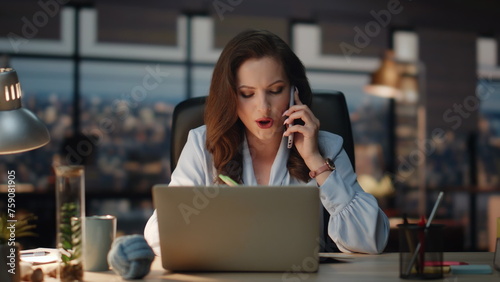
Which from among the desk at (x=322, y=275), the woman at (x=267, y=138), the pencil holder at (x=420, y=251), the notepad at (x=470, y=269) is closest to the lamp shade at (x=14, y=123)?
the desk at (x=322, y=275)

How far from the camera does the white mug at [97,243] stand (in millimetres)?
1401

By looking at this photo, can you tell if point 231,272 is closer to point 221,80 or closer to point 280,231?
point 280,231

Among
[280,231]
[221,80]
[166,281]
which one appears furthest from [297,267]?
[221,80]

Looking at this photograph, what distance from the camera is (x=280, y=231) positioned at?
4.28 feet

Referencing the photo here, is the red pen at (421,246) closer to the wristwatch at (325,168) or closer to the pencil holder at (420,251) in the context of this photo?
the pencil holder at (420,251)

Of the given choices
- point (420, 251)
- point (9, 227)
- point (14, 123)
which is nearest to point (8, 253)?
point (9, 227)

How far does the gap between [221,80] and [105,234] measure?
2.47 ft

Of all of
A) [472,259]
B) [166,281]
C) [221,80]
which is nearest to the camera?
[166,281]

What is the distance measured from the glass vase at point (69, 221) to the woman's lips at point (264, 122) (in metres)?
0.75

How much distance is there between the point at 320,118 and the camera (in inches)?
84.0

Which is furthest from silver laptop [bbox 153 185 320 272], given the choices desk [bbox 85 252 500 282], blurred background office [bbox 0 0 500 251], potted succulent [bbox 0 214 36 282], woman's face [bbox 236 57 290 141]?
blurred background office [bbox 0 0 500 251]

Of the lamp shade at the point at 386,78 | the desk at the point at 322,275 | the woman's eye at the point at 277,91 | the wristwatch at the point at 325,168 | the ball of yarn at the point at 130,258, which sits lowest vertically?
the desk at the point at 322,275

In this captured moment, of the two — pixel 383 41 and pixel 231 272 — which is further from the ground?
pixel 383 41

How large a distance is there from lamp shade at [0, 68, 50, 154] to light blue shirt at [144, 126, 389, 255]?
0.36 metres
